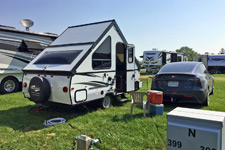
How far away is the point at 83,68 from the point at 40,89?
131 cm

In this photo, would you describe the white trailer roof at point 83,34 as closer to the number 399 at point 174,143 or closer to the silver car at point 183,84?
the silver car at point 183,84

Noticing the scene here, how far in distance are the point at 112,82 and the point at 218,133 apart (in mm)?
4832

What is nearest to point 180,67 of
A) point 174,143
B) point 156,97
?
point 156,97

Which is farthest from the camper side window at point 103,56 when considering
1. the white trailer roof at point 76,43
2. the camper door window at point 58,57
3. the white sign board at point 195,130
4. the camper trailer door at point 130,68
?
the white sign board at point 195,130

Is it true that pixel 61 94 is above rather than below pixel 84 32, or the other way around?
below

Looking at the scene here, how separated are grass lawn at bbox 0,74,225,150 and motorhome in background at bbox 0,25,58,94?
3781 mm

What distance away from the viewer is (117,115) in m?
5.73

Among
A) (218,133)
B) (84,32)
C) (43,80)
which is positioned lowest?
(218,133)

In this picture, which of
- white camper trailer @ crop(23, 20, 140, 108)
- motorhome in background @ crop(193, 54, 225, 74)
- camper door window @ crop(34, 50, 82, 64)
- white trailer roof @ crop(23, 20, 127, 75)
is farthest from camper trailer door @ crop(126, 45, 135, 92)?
motorhome in background @ crop(193, 54, 225, 74)

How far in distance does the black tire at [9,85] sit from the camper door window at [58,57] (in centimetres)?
454

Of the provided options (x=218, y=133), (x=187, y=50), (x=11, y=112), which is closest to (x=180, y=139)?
(x=218, y=133)

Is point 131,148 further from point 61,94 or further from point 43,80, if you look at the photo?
point 43,80

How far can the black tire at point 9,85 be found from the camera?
9812mm

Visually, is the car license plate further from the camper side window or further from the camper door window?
the camper door window
